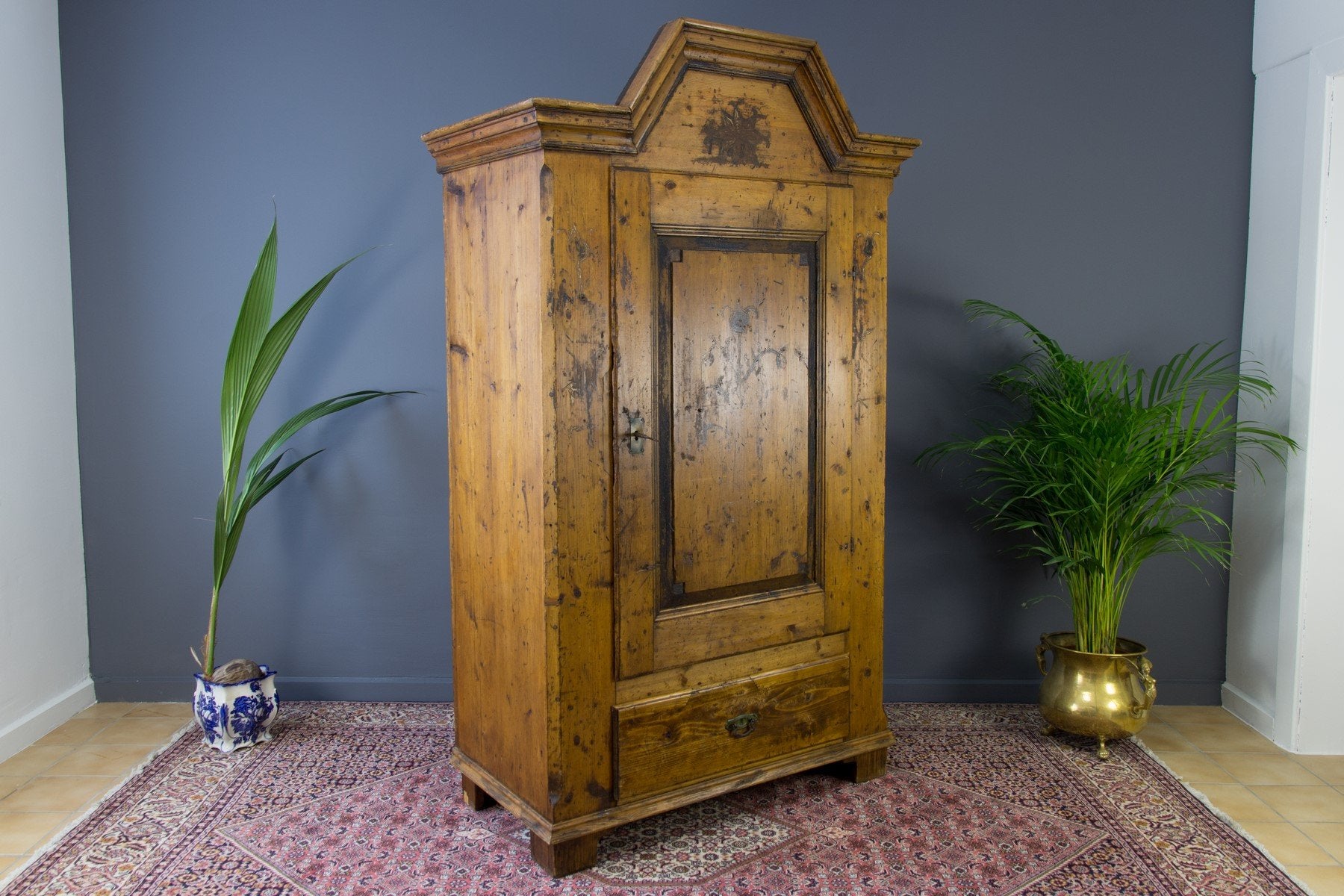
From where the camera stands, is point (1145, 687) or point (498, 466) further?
point (1145, 687)

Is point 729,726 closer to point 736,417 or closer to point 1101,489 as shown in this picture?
point 736,417

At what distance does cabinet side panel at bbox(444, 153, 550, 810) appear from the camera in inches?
87.0

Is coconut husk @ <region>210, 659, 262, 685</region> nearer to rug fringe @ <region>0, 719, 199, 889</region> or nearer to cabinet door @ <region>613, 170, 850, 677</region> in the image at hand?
rug fringe @ <region>0, 719, 199, 889</region>

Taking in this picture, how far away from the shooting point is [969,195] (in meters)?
3.27

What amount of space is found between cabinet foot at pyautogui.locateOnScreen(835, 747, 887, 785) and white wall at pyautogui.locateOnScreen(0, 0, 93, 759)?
2341mm

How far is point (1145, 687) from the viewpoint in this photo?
2.90 m

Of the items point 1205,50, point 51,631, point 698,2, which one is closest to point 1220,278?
point 1205,50

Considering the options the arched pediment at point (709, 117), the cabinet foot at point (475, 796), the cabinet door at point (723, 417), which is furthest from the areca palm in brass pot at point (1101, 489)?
the cabinet foot at point (475, 796)

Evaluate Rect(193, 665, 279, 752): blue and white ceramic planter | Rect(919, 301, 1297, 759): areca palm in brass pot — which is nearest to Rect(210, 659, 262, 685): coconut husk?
Rect(193, 665, 279, 752): blue and white ceramic planter

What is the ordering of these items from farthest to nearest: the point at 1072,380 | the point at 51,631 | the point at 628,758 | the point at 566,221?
1. the point at 51,631
2. the point at 1072,380
3. the point at 628,758
4. the point at 566,221

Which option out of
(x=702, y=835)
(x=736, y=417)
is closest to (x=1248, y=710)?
(x=702, y=835)

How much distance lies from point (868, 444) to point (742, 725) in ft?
2.55

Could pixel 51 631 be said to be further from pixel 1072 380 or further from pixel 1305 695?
pixel 1305 695

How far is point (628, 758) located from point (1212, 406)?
221 cm
